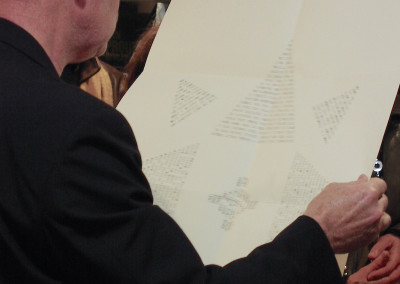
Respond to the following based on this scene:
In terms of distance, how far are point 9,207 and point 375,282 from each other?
1029 mm

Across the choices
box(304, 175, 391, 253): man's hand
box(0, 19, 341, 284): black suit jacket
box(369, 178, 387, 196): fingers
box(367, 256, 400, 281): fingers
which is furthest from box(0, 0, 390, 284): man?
box(367, 256, 400, 281): fingers

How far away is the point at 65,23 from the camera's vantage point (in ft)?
2.68

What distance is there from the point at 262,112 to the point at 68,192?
1.77 ft

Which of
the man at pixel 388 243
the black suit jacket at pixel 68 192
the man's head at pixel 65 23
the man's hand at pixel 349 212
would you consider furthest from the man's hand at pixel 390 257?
the man's head at pixel 65 23

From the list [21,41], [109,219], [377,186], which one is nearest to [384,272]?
[377,186]

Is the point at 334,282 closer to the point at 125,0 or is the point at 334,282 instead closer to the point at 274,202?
the point at 274,202

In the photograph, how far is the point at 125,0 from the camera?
317 centimetres

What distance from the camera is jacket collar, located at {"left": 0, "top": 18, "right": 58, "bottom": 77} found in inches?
29.6

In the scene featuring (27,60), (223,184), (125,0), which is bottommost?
(125,0)

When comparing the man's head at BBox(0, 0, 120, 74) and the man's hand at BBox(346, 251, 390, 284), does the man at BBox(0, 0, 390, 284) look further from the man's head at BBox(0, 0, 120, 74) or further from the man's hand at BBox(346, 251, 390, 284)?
the man's hand at BBox(346, 251, 390, 284)

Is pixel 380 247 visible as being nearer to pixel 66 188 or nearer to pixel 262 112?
pixel 262 112

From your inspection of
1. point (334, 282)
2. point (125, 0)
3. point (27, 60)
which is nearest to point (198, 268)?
point (334, 282)

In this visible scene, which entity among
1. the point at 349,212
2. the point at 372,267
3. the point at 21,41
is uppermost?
the point at 21,41

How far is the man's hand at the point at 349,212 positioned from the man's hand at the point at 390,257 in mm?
516
